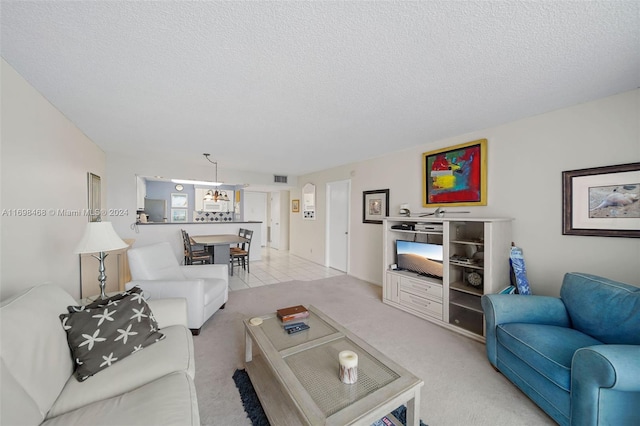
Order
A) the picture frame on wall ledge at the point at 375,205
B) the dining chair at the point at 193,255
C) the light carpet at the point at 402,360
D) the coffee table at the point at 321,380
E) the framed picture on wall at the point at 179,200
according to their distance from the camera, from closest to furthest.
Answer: the coffee table at the point at 321,380
the light carpet at the point at 402,360
the picture frame on wall ledge at the point at 375,205
the dining chair at the point at 193,255
the framed picture on wall at the point at 179,200

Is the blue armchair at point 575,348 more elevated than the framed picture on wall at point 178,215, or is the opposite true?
the framed picture on wall at point 178,215

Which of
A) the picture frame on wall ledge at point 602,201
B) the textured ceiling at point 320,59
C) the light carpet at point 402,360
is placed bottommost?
the light carpet at point 402,360

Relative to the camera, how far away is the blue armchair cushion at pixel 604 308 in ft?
5.16

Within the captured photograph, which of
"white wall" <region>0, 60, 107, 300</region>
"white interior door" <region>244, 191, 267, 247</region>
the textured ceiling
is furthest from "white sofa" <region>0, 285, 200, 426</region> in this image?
"white interior door" <region>244, 191, 267, 247</region>

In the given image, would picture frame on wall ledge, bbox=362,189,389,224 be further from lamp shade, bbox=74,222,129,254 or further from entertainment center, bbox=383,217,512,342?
lamp shade, bbox=74,222,129,254

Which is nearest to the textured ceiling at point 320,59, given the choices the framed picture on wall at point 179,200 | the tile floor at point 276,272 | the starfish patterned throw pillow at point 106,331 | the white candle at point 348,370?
the starfish patterned throw pillow at point 106,331

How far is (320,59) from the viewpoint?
1552mm

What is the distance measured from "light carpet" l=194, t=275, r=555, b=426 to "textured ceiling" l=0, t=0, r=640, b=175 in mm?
2264

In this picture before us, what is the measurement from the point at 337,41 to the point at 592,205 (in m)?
2.60

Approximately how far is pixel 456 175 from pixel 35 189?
13.7ft

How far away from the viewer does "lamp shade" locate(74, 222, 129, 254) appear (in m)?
1.93

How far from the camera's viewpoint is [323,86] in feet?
6.21

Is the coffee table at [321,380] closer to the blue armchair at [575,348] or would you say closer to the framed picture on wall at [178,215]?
the blue armchair at [575,348]

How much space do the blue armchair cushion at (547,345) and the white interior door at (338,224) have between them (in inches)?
133
